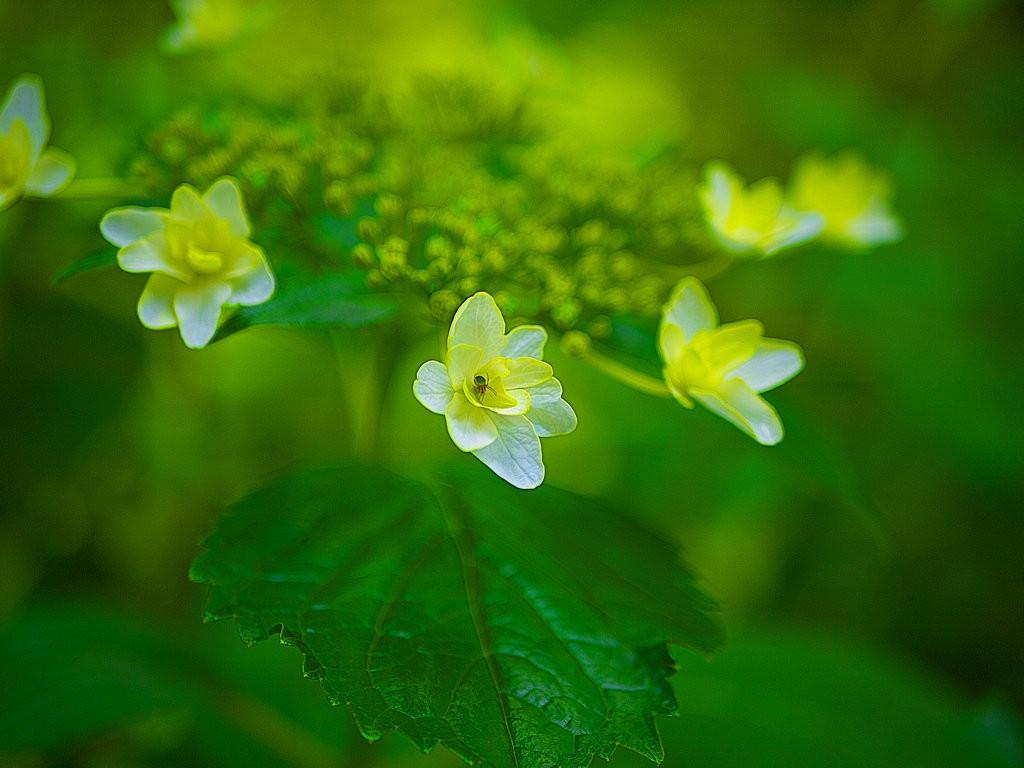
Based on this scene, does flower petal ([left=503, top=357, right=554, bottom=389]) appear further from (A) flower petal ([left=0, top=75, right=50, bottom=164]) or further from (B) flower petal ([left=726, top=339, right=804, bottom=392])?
(A) flower petal ([left=0, top=75, right=50, bottom=164])

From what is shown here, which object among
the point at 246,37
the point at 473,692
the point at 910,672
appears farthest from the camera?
the point at 910,672

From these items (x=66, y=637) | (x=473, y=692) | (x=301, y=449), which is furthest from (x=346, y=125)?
(x=301, y=449)

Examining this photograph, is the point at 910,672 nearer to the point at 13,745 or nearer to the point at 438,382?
the point at 438,382

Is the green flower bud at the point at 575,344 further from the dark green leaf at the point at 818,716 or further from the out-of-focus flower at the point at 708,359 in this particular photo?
the dark green leaf at the point at 818,716

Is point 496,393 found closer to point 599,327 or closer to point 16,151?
point 599,327

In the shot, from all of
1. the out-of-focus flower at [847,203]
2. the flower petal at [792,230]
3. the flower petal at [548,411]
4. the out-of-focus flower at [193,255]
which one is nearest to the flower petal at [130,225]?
the out-of-focus flower at [193,255]

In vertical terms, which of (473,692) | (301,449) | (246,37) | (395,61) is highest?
(246,37)
